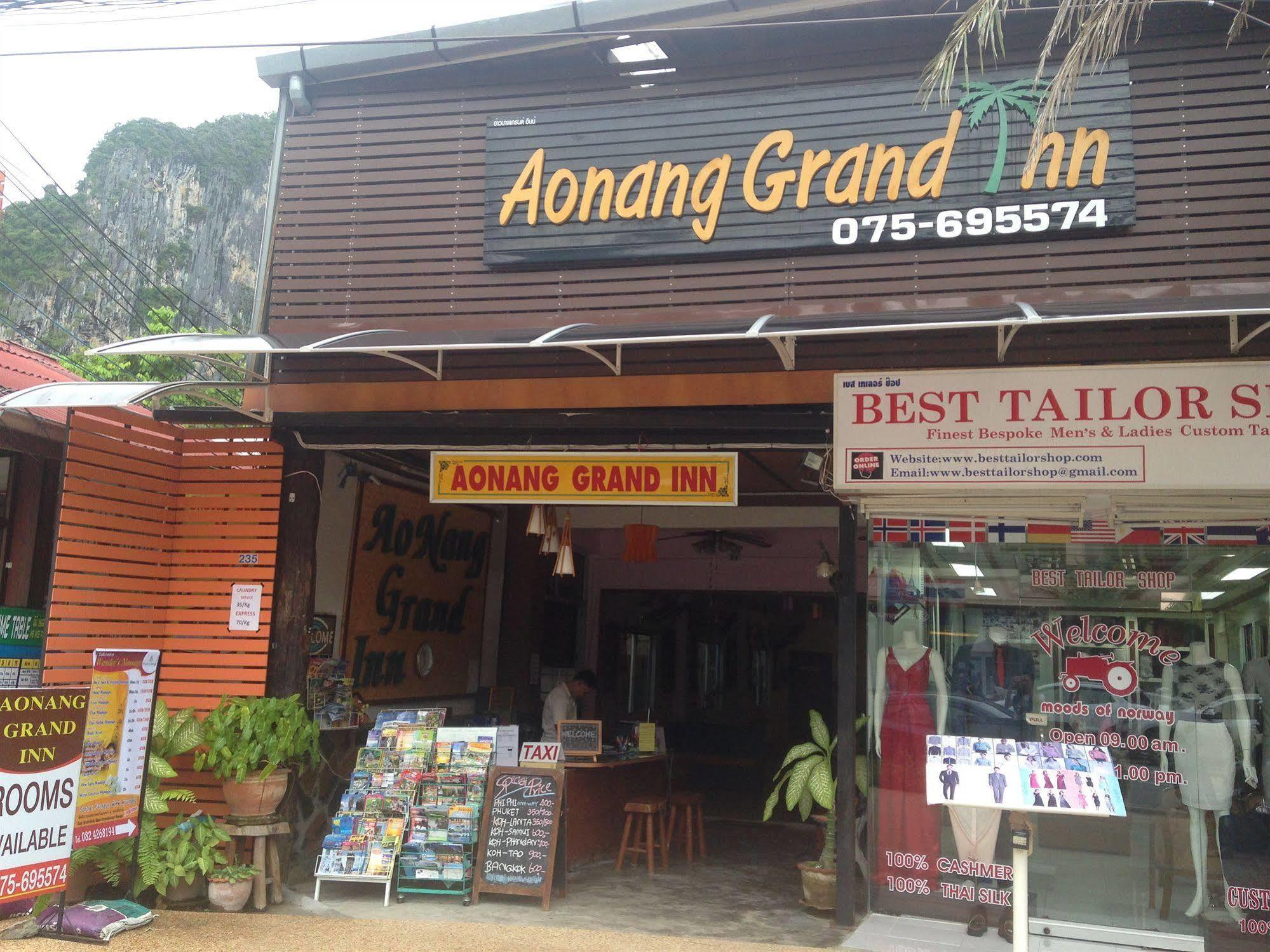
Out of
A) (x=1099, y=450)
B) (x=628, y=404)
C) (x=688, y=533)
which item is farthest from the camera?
(x=688, y=533)

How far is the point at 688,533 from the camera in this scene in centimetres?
1160

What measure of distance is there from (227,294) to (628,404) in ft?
145

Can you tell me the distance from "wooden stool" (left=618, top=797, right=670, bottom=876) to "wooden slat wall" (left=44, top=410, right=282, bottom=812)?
117 inches

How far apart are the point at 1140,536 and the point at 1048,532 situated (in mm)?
505

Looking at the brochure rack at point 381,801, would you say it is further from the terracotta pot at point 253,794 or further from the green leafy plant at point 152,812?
the green leafy plant at point 152,812

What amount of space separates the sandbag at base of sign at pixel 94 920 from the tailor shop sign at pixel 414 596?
9.15ft

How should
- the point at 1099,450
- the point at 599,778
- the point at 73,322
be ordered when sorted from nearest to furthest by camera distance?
1. the point at 1099,450
2. the point at 599,778
3. the point at 73,322

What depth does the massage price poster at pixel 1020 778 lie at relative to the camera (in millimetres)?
4277

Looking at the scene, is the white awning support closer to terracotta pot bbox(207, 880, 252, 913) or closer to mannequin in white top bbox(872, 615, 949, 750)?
terracotta pot bbox(207, 880, 252, 913)

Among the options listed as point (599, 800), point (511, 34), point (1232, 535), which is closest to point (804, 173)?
point (511, 34)

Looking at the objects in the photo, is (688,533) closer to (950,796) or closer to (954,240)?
(954,240)

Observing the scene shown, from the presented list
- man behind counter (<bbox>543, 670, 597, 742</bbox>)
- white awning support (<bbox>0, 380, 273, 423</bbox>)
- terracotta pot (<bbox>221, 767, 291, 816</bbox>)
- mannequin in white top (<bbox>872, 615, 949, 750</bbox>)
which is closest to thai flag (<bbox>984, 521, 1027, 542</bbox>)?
mannequin in white top (<bbox>872, 615, 949, 750</bbox>)

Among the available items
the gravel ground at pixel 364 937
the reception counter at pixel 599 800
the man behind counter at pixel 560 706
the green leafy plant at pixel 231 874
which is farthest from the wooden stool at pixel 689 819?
the green leafy plant at pixel 231 874

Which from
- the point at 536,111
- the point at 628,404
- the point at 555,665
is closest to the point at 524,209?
the point at 536,111
